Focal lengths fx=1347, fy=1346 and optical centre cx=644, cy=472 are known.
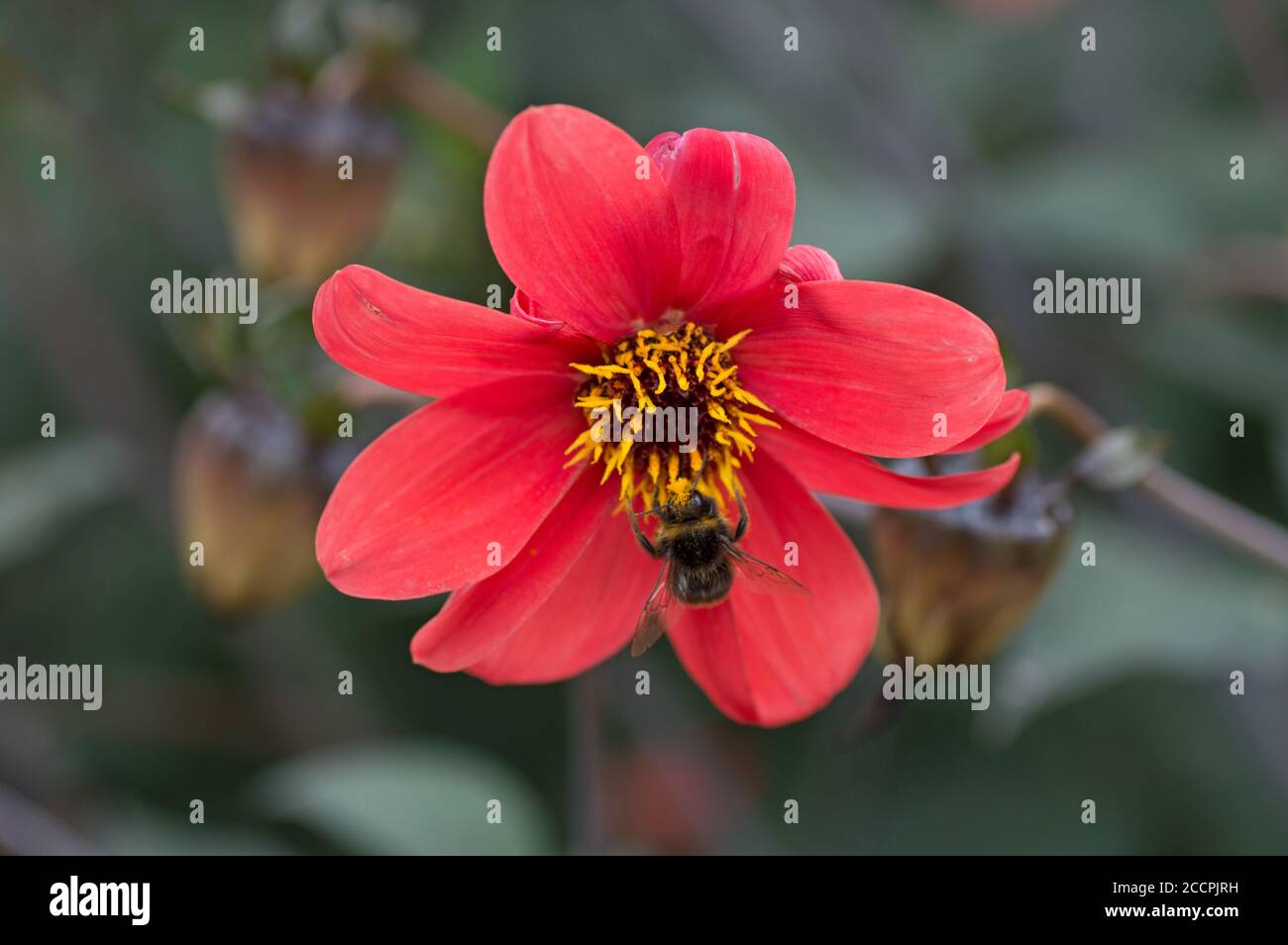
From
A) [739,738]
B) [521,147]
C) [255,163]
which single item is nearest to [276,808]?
[739,738]

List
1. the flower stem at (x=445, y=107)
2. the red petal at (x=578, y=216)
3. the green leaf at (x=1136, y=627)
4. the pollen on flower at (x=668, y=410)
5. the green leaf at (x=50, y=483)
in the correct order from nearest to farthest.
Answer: the red petal at (x=578, y=216)
the pollen on flower at (x=668, y=410)
the green leaf at (x=1136, y=627)
the flower stem at (x=445, y=107)
the green leaf at (x=50, y=483)

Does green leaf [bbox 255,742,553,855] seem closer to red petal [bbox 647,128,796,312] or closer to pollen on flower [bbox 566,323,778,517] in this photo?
pollen on flower [bbox 566,323,778,517]

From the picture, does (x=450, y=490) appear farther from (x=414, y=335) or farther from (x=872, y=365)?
(x=872, y=365)

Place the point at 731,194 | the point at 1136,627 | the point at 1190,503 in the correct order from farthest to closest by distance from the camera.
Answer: the point at 1136,627, the point at 1190,503, the point at 731,194

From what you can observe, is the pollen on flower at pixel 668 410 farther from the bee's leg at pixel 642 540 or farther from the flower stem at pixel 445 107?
the flower stem at pixel 445 107

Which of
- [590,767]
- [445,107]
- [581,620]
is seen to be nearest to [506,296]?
[445,107]

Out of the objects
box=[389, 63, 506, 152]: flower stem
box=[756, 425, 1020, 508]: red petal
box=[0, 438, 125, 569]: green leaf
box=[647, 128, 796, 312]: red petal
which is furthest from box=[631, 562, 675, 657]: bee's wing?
box=[0, 438, 125, 569]: green leaf

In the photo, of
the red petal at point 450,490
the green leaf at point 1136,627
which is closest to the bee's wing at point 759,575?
the red petal at point 450,490
